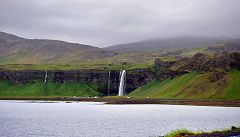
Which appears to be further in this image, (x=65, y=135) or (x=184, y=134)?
(x=65, y=135)

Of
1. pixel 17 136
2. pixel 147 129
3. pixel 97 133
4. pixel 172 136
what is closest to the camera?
pixel 172 136

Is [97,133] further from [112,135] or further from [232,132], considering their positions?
[232,132]

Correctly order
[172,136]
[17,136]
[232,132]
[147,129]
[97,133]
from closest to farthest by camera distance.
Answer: [172,136], [232,132], [17,136], [97,133], [147,129]

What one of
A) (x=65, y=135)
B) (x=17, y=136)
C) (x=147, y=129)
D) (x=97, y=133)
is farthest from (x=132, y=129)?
(x=17, y=136)

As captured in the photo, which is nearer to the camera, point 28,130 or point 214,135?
point 214,135

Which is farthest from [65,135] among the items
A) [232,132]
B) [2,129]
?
[232,132]

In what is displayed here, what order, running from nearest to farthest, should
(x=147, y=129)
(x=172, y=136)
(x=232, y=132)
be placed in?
(x=172, y=136)
(x=232, y=132)
(x=147, y=129)

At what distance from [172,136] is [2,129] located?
131 ft

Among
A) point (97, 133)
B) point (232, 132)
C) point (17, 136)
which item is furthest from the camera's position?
point (97, 133)

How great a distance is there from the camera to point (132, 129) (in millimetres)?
87250

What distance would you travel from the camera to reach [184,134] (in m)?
62.2

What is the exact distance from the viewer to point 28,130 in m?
84.2

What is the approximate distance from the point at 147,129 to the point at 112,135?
1220 cm

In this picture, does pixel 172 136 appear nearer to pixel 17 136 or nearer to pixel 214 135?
pixel 214 135
